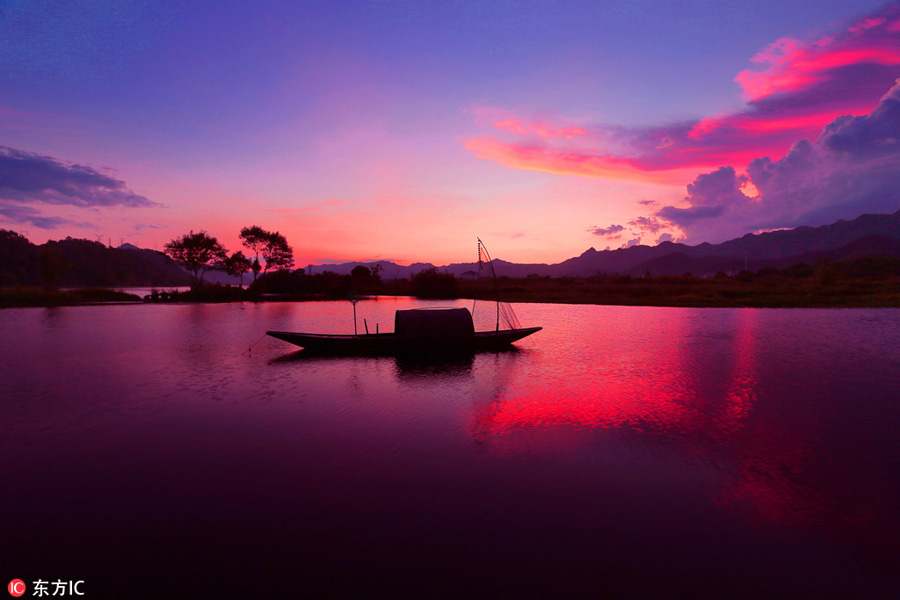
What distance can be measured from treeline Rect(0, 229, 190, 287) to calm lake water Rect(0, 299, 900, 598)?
79982 millimetres

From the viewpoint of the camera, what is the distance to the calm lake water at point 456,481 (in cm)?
576

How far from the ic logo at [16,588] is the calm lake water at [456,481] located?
147 mm

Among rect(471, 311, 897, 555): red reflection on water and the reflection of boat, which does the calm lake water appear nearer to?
rect(471, 311, 897, 555): red reflection on water

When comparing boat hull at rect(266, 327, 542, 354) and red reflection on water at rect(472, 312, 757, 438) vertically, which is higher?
boat hull at rect(266, 327, 542, 354)

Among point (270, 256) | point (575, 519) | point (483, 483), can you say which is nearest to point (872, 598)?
point (575, 519)

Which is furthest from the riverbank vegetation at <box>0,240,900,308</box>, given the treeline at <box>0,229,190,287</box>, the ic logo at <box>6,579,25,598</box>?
the ic logo at <box>6,579,25,598</box>

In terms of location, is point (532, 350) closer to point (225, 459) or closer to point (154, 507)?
point (225, 459)

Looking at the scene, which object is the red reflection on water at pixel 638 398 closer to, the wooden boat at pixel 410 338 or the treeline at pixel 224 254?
the wooden boat at pixel 410 338

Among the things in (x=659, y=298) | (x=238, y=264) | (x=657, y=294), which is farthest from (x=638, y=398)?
(x=238, y=264)

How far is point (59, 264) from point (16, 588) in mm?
101237

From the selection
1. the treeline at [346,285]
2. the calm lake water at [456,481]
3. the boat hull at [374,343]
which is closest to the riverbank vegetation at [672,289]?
the treeline at [346,285]

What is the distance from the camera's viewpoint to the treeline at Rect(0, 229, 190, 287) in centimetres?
7944

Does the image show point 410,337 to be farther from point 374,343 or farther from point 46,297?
point 46,297

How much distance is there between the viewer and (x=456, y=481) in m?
8.33
